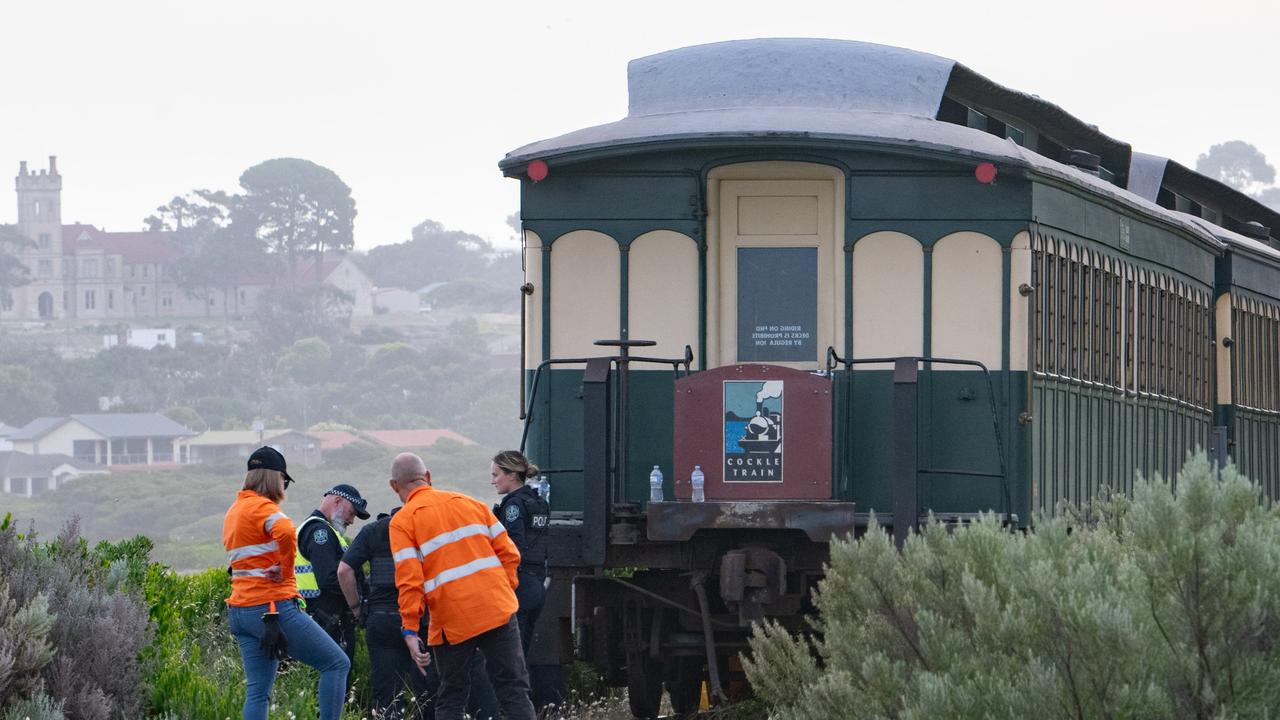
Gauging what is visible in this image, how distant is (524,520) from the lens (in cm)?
1121

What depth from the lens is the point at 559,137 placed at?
12734mm

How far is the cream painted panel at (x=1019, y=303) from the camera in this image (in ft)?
39.1

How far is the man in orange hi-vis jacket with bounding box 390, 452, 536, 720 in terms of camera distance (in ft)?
30.5

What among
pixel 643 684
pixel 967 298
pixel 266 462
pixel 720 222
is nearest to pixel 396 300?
pixel 643 684

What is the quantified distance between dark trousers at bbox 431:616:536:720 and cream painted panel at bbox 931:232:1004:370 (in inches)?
148

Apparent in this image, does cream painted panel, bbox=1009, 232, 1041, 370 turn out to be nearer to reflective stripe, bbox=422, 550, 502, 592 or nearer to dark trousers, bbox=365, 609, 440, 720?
dark trousers, bbox=365, 609, 440, 720

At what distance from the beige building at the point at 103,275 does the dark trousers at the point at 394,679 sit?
163 meters

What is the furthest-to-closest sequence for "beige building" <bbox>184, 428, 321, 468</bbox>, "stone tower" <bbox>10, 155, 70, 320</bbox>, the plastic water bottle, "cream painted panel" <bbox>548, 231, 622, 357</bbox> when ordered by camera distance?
"stone tower" <bbox>10, 155, 70, 320</bbox> < "beige building" <bbox>184, 428, 321, 468</bbox> < "cream painted panel" <bbox>548, 231, 622, 357</bbox> < the plastic water bottle

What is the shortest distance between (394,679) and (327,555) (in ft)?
2.75

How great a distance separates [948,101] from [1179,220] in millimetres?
2979

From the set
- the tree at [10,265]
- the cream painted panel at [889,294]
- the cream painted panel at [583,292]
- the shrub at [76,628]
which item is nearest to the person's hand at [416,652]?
the shrub at [76,628]

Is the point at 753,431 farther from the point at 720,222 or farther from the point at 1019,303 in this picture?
the point at 1019,303

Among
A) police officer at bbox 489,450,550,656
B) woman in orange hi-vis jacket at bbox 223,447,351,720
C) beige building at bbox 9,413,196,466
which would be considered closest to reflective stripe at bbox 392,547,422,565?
woman in orange hi-vis jacket at bbox 223,447,351,720

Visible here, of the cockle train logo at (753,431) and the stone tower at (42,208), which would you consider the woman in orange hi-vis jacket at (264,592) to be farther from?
the stone tower at (42,208)
